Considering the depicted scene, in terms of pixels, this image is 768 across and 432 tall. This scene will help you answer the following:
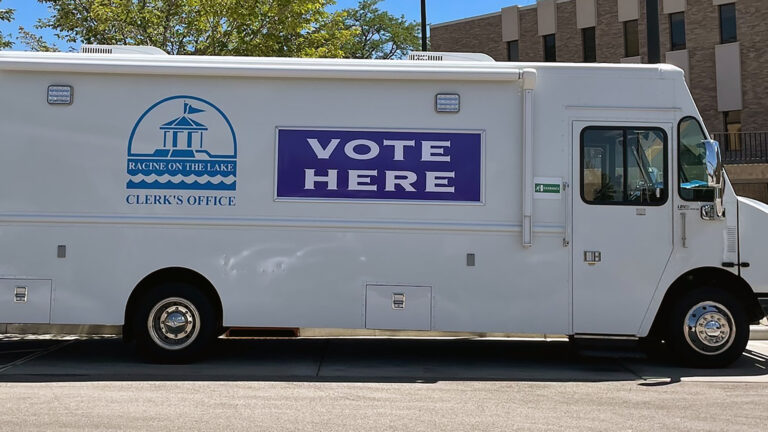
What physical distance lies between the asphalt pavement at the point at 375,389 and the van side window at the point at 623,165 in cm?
153

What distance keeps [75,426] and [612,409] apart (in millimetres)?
4191

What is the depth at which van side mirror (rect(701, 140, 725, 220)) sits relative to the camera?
7.21 metres

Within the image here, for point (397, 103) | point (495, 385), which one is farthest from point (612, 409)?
point (397, 103)

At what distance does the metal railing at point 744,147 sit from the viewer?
25.6 meters

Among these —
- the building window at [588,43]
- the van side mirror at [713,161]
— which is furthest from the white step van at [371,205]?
the building window at [588,43]

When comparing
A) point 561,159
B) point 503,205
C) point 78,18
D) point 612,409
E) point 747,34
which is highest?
point 747,34

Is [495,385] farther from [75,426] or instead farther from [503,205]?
[75,426]

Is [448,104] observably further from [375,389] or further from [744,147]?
[744,147]

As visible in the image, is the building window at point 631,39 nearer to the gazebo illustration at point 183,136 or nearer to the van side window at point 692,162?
the van side window at point 692,162

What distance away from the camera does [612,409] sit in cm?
621

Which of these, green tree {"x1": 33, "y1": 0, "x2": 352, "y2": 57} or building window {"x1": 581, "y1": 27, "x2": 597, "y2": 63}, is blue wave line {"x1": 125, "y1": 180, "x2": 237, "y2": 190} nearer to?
green tree {"x1": 33, "y1": 0, "x2": 352, "y2": 57}

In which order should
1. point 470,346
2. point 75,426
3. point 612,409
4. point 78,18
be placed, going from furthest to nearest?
point 78,18
point 470,346
point 612,409
point 75,426

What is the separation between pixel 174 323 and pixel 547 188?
4.10 m

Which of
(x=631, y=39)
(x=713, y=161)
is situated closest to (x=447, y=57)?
(x=713, y=161)
